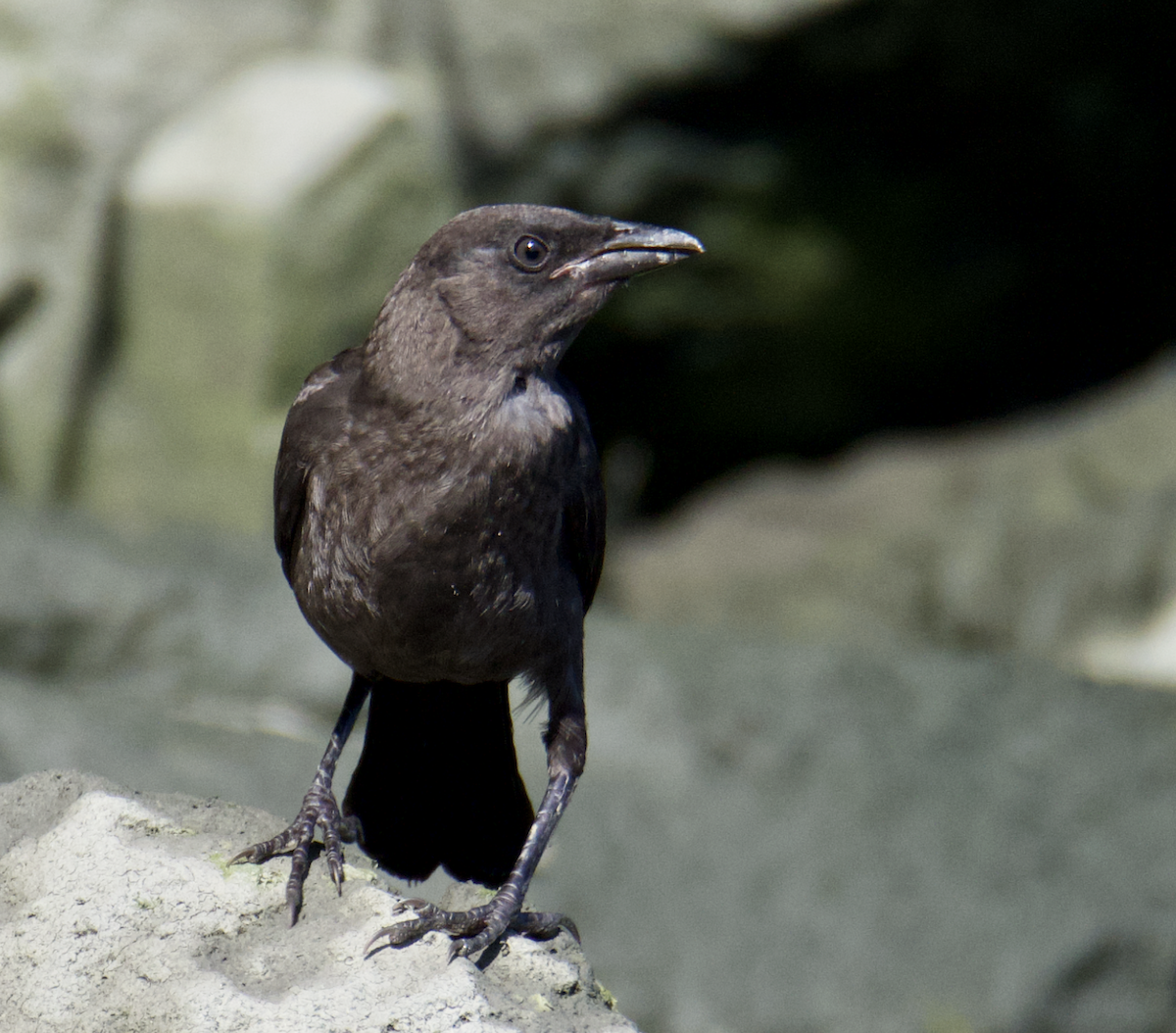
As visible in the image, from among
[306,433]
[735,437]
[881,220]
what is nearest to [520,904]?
[306,433]

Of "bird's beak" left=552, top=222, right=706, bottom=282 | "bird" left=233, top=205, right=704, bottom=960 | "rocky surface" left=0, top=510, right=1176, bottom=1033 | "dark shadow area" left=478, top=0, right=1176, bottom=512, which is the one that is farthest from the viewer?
"dark shadow area" left=478, top=0, right=1176, bottom=512

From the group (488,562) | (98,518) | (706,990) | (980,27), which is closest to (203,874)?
(488,562)

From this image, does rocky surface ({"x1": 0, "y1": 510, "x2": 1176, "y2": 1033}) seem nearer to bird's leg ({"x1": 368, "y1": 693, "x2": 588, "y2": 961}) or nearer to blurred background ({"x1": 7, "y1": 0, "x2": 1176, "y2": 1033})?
blurred background ({"x1": 7, "y1": 0, "x2": 1176, "y2": 1033})

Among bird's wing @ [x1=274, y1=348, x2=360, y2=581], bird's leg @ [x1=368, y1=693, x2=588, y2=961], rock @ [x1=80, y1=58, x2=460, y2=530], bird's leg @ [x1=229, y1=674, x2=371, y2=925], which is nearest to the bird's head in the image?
bird's wing @ [x1=274, y1=348, x2=360, y2=581]

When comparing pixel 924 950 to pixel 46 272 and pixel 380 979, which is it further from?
pixel 46 272

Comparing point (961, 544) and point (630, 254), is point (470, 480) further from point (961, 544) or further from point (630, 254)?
point (961, 544)
